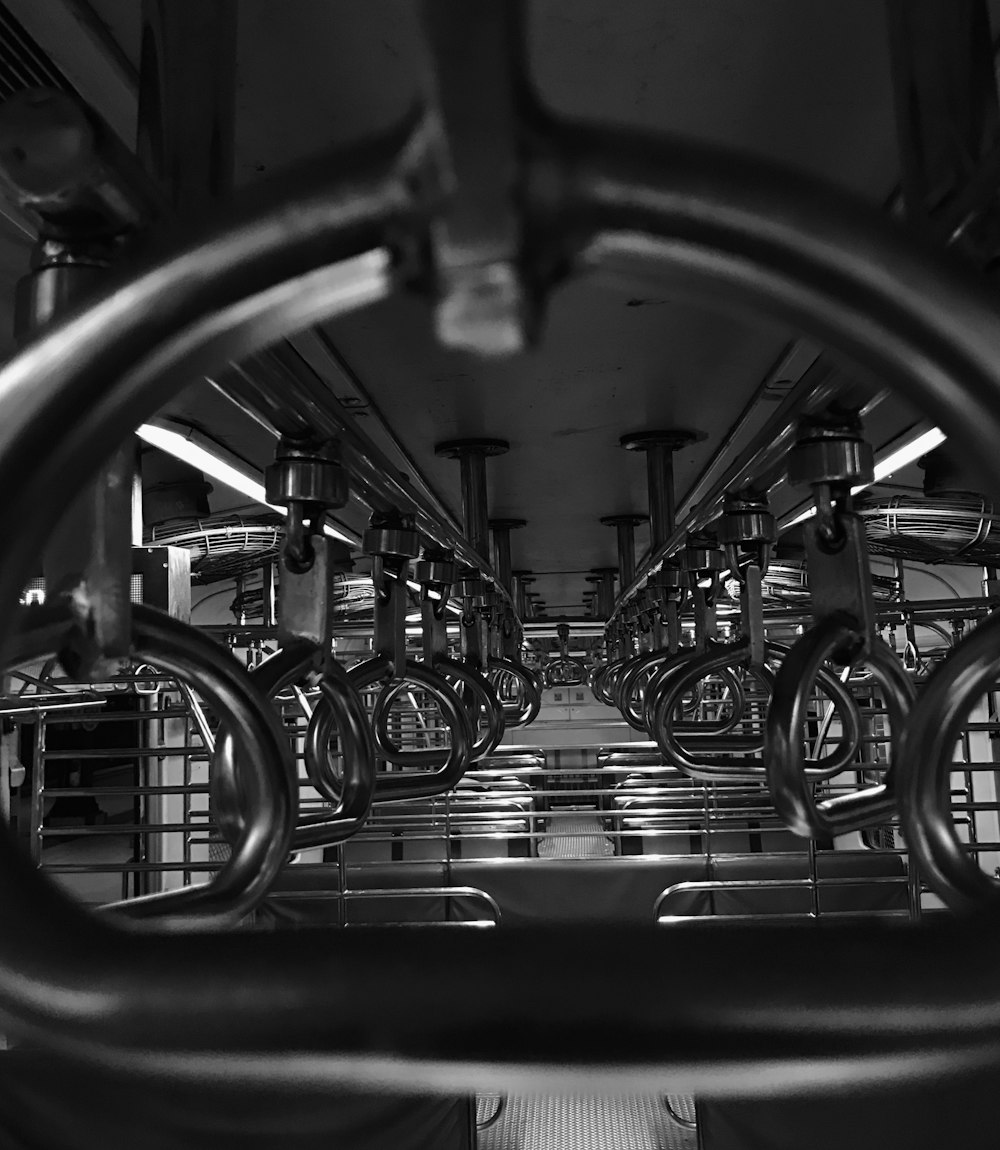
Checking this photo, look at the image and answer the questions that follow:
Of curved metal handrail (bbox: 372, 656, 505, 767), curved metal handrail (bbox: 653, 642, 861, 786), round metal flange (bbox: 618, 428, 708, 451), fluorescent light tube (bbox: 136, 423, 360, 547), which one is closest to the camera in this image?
curved metal handrail (bbox: 653, 642, 861, 786)

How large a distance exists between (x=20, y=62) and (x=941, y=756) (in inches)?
30.9

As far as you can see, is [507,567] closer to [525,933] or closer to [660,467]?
[660,467]

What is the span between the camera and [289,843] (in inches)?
14.4

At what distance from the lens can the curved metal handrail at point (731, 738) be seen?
2.83 feet

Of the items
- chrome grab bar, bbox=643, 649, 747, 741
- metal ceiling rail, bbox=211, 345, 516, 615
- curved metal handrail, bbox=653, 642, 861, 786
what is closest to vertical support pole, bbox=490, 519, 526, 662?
chrome grab bar, bbox=643, 649, 747, 741

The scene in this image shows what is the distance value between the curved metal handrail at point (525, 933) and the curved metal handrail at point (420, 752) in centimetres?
52

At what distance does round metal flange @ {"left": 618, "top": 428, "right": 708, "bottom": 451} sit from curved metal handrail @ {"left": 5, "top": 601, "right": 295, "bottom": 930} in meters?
1.62

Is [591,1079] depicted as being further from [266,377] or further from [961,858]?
[266,377]

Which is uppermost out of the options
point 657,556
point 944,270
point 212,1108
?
point 657,556

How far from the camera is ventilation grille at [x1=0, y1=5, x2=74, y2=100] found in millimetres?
694

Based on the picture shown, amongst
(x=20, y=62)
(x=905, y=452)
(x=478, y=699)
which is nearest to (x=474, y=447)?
(x=478, y=699)

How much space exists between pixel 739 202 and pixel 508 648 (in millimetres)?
2375

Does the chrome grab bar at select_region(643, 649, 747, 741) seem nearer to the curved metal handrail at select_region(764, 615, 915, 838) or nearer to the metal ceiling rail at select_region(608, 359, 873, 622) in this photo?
the metal ceiling rail at select_region(608, 359, 873, 622)

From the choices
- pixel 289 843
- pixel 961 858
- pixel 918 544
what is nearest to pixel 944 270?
pixel 961 858
